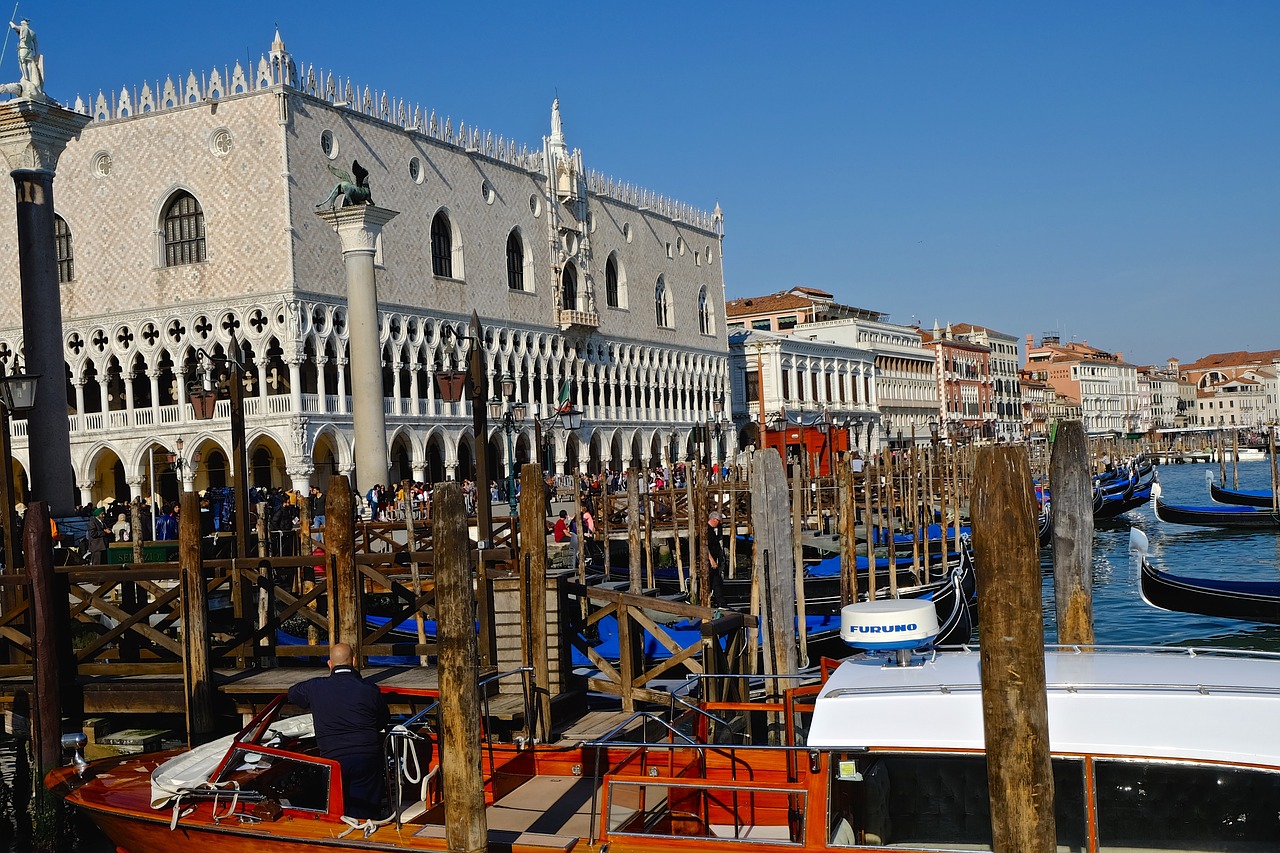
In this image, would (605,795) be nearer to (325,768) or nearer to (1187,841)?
(325,768)

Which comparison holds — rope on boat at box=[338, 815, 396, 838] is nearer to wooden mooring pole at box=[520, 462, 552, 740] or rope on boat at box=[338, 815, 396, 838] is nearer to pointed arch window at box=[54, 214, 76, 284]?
wooden mooring pole at box=[520, 462, 552, 740]

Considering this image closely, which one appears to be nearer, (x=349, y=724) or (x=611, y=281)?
(x=349, y=724)

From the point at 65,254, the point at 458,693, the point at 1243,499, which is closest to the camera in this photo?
the point at 458,693

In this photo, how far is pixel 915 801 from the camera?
3959 mm

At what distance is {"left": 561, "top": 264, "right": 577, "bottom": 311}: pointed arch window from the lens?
32375mm

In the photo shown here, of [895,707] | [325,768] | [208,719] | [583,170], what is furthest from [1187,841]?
[583,170]

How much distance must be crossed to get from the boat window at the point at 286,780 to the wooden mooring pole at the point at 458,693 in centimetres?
82

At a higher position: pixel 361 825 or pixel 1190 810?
pixel 1190 810

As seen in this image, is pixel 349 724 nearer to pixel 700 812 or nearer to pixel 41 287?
pixel 700 812

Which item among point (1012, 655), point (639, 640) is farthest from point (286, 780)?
point (1012, 655)

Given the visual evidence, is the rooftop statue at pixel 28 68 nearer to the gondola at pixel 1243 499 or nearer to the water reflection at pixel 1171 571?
the water reflection at pixel 1171 571

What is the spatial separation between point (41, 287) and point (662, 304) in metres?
27.0

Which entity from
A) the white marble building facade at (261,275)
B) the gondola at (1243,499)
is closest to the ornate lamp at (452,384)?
the white marble building facade at (261,275)

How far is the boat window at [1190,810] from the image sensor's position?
11.7 feet
